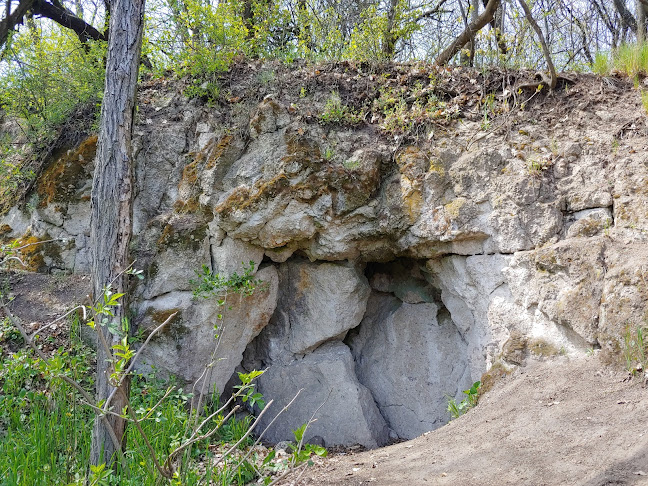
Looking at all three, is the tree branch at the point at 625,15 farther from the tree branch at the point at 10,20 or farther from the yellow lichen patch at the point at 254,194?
the tree branch at the point at 10,20

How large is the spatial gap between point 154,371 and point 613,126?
16.0 ft

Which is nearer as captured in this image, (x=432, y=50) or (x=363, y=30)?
(x=363, y=30)

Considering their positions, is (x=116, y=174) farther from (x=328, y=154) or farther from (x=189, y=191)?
(x=328, y=154)

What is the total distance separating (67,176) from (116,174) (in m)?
2.45

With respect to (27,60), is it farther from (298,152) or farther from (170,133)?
(298,152)

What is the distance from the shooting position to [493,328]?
181 inches

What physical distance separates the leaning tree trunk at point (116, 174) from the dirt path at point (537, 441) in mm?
2016

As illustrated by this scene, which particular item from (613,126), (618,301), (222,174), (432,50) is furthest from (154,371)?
(432,50)

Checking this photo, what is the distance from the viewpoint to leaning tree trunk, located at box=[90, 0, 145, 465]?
Answer: 3.93m

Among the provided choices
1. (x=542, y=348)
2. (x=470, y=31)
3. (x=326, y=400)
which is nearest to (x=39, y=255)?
(x=326, y=400)

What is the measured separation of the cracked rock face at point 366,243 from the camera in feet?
14.1

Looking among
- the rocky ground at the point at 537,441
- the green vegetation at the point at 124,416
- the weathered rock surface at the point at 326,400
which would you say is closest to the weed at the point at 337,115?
the green vegetation at the point at 124,416

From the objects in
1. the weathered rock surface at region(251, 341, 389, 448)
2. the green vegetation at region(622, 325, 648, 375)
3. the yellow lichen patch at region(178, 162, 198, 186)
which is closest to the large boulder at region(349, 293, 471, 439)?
the weathered rock surface at region(251, 341, 389, 448)

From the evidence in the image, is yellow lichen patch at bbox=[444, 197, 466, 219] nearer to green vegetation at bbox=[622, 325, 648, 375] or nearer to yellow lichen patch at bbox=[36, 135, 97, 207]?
green vegetation at bbox=[622, 325, 648, 375]
